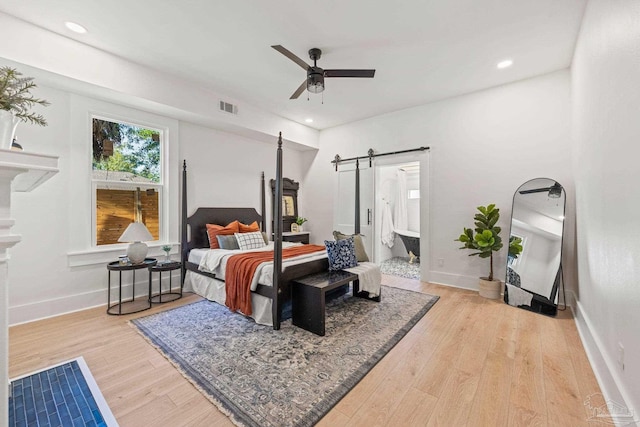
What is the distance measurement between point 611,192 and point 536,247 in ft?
6.59

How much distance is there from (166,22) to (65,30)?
42.7 inches

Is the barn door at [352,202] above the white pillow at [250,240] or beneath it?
above

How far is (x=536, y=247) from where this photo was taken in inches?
135

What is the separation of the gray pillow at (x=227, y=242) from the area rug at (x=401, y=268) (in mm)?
2838

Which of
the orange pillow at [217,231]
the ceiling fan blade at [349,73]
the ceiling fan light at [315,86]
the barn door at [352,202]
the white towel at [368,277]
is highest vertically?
the ceiling fan blade at [349,73]

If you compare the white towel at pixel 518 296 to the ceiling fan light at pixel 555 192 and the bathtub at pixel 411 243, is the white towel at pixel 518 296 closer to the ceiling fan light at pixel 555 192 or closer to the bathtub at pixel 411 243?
the ceiling fan light at pixel 555 192

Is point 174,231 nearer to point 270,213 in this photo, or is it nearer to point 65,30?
point 270,213

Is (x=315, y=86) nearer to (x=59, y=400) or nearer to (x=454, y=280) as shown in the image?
(x=59, y=400)

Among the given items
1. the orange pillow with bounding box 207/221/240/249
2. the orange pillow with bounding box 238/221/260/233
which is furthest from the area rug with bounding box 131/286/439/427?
the orange pillow with bounding box 238/221/260/233

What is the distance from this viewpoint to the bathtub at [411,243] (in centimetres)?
612

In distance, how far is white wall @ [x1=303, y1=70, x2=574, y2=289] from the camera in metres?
3.54

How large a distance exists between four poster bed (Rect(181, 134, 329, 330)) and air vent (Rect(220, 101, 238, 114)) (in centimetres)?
112

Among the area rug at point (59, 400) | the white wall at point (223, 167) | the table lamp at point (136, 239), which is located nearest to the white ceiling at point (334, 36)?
the white wall at point (223, 167)

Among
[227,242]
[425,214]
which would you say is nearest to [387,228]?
[425,214]
